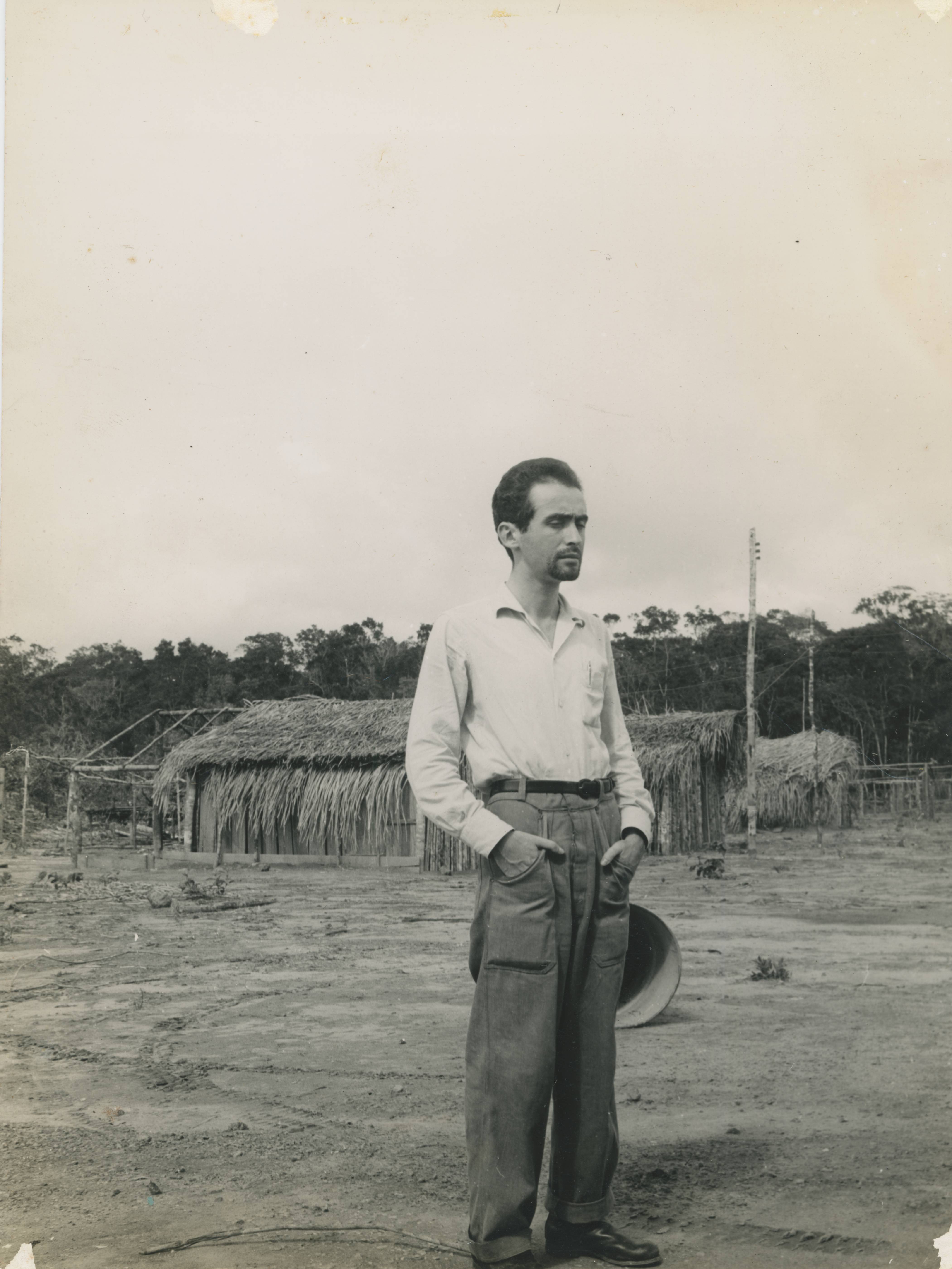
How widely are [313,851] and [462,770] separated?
10.3 feet

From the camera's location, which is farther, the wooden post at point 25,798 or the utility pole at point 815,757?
the utility pole at point 815,757

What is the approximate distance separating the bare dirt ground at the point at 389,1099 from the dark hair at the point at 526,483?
172cm

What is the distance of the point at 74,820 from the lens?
1455cm

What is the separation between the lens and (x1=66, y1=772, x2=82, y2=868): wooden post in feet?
42.7

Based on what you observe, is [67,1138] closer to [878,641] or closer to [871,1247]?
[871,1247]

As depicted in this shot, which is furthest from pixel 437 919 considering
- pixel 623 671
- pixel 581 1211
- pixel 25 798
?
pixel 623 671

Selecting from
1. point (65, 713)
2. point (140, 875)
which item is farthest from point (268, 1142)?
point (140, 875)

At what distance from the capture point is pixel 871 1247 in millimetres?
2330

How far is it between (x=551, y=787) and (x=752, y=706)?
46.3ft

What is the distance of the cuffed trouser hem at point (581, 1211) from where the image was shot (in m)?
2.21

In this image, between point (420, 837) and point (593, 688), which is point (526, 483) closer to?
point (593, 688)

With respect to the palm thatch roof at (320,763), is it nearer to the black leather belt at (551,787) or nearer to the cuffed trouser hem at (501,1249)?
the black leather belt at (551,787)

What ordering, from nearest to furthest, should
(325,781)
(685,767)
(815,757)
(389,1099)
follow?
1. (389,1099)
2. (325,781)
3. (685,767)
4. (815,757)

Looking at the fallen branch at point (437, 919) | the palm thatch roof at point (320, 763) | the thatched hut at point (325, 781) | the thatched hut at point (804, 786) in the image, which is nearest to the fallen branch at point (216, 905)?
the fallen branch at point (437, 919)
